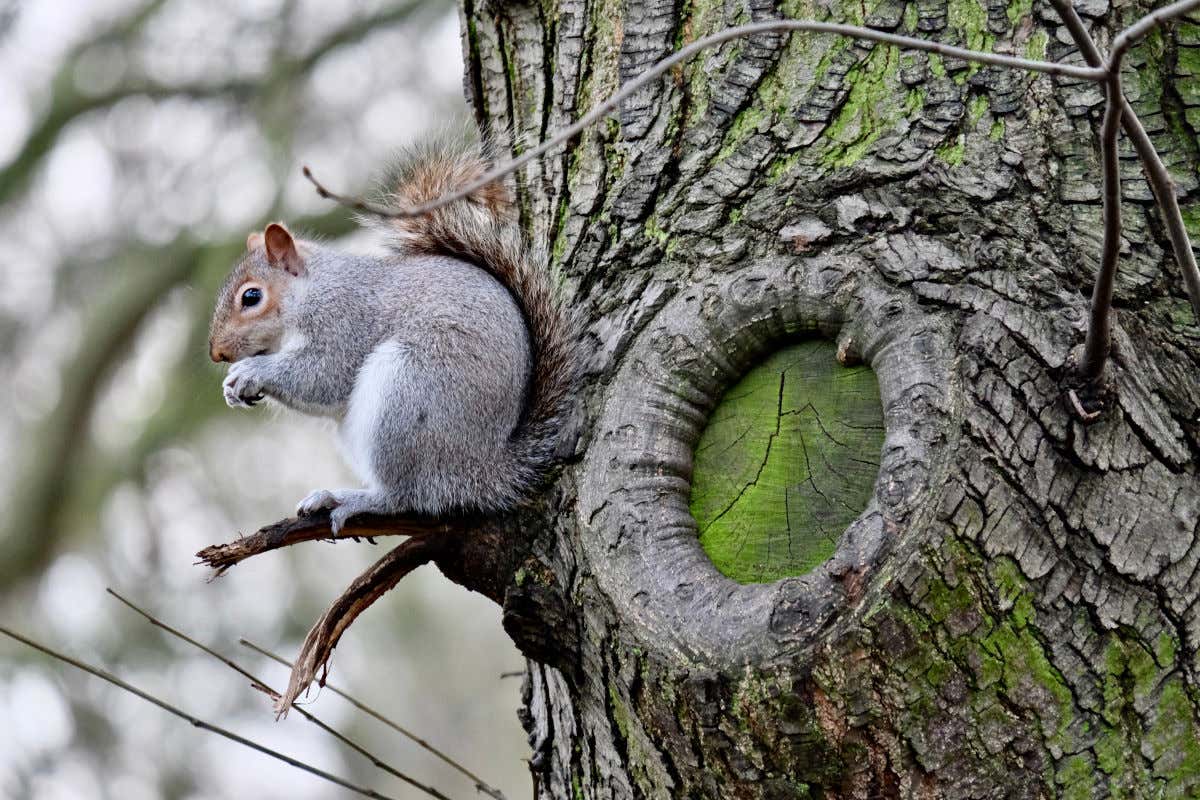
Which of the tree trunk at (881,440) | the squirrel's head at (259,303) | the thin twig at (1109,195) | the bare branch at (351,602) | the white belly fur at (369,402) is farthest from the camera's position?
the squirrel's head at (259,303)

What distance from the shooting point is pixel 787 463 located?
1.49 m

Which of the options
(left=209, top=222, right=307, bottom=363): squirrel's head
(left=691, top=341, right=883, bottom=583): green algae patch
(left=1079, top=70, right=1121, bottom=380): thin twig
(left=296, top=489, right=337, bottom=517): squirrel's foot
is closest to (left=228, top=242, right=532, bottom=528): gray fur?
(left=296, top=489, right=337, bottom=517): squirrel's foot

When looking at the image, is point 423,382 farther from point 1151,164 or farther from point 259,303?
point 1151,164

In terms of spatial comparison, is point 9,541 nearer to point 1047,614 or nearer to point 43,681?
point 43,681

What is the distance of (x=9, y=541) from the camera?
3.82 metres

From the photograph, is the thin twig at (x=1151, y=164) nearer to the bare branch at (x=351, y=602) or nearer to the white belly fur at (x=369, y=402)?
the bare branch at (x=351, y=602)

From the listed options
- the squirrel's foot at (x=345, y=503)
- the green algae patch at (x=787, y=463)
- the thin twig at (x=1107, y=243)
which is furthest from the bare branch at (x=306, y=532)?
the thin twig at (x=1107, y=243)

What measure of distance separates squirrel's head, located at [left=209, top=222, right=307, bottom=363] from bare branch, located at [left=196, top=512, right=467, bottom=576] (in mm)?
572

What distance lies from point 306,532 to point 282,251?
29.4 inches

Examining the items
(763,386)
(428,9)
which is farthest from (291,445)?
(763,386)

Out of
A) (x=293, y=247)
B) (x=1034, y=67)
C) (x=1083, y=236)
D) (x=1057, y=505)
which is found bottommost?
(x=1057, y=505)

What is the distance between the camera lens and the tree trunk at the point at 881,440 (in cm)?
128

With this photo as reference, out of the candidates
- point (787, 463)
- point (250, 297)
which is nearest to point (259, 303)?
point (250, 297)

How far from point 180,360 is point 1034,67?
330cm
